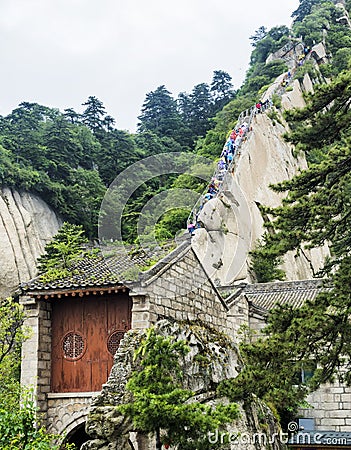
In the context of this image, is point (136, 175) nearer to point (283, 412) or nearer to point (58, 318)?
point (58, 318)

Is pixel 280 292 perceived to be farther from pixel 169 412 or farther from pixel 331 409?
pixel 169 412

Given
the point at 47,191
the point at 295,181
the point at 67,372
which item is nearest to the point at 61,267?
the point at 67,372

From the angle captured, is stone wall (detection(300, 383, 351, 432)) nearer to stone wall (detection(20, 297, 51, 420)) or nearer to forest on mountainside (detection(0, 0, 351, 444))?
forest on mountainside (detection(0, 0, 351, 444))

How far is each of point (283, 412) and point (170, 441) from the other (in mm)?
10818

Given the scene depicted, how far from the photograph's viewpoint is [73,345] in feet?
50.6

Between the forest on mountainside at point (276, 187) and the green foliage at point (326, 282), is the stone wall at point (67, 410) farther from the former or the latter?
the green foliage at point (326, 282)

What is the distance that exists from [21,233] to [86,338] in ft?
60.9

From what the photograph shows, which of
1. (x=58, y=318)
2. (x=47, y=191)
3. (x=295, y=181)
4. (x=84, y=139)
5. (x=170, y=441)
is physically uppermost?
(x=84, y=139)

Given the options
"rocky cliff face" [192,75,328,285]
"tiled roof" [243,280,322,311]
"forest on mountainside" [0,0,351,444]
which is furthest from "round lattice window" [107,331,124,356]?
"tiled roof" [243,280,322,311]

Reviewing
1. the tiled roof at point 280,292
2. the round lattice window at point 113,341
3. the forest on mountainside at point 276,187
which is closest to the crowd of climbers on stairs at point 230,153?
the forest on mountainside at point 276,187

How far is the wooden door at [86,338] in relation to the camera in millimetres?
14922

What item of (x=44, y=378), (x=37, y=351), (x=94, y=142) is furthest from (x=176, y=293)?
(x=94, y=142)

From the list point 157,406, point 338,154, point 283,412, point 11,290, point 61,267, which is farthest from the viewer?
point 11,290

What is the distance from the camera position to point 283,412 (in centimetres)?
1880
